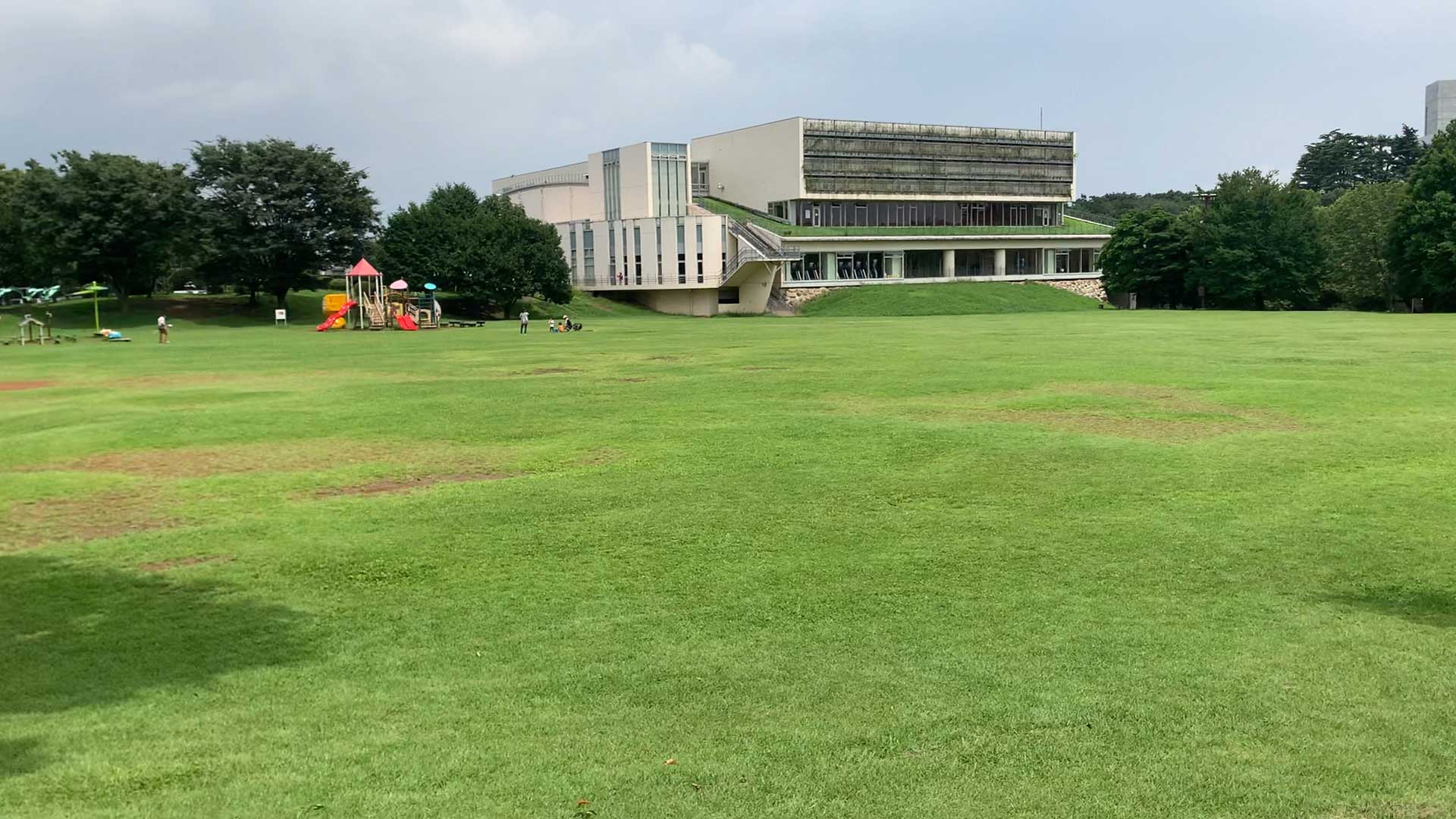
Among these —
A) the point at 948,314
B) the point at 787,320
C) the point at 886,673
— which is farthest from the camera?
the point at 948,314

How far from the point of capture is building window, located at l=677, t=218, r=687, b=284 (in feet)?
268

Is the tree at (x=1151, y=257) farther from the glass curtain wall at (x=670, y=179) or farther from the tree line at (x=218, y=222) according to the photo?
the tree line at (x=218, y=222)

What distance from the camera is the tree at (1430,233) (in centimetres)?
6412

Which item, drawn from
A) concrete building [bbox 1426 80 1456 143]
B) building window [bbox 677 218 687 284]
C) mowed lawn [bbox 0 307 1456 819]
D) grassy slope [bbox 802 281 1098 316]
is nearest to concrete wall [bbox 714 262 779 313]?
building window [bbox 677 218 687 284]

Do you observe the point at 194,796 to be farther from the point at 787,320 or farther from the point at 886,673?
the point at 787,320

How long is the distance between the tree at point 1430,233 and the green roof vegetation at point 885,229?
30794 millimetres

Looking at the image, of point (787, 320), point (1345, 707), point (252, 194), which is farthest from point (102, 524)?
point (252, 194)

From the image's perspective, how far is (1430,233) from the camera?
65.1 m

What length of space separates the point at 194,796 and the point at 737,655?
128 inches

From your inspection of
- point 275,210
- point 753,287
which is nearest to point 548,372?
point 275,210

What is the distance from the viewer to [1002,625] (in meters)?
7.74

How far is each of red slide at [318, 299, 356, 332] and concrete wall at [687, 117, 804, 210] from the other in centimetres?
4325

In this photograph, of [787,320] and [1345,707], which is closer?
[1345,707]

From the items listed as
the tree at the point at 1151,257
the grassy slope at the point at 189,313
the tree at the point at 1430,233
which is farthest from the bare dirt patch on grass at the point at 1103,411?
the tree at the point at 1151,257
